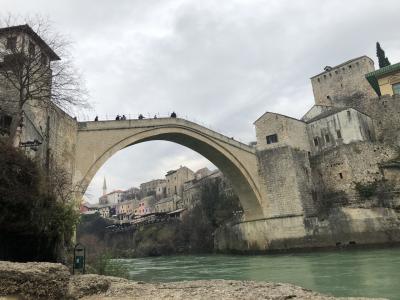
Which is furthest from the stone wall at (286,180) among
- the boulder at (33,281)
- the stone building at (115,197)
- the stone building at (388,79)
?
the stone building at (115,197)

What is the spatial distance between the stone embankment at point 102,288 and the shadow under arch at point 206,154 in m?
13.7

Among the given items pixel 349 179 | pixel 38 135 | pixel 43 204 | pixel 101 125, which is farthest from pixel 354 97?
pixel 43 204

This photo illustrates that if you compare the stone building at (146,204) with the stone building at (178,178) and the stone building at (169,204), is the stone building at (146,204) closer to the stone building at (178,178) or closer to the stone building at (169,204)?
the stone building at (178,178)

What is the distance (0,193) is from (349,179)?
975 inches

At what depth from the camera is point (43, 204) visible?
1045 cm

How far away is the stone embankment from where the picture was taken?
Answer: 4.17 meters

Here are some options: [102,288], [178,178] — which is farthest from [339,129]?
[178,178]

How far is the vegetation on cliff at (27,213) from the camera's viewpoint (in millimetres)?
9125

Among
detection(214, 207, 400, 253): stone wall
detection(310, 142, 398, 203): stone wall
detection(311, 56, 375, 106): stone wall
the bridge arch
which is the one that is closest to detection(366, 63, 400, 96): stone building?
detection(311, 56, 375, 106): stone wall

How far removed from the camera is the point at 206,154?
93.2 feet

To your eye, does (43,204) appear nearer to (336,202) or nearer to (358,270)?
(358,270)

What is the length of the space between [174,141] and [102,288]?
20812 mm

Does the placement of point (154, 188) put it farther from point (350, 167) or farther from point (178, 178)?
point (350, 167)

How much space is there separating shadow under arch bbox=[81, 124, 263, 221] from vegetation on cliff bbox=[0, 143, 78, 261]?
7.05m
